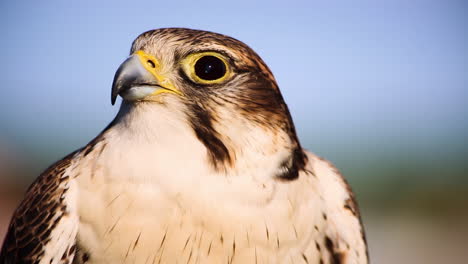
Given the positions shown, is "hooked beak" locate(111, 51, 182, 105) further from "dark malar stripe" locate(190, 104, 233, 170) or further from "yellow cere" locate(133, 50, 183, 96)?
"dark malar stripe" locate(190, 104, 233, 170)

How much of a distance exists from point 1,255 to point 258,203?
4.79ft

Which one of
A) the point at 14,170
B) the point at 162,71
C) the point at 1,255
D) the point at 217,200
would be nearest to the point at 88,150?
the point at 162,71

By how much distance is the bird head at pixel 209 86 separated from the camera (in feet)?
7.59

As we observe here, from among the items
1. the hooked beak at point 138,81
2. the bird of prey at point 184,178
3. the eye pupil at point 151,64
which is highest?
the eye pupil at point 151,64

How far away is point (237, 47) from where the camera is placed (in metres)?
2.43

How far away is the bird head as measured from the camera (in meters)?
2.31

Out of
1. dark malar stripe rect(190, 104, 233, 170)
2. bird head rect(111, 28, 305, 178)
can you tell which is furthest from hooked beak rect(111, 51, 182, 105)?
dark malar stripe rect(190, 104, 233, 170)

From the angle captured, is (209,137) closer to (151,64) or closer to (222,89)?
(222,89)

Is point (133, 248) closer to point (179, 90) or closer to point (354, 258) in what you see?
point (179, 90)

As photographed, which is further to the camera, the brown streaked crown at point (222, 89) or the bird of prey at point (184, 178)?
the brown streaked crown at point (222, 89)

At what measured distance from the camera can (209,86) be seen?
241cm

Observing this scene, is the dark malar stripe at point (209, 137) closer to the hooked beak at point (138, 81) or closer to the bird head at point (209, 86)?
the bird head at point (209, 86)

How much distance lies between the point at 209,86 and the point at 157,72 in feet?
0.85

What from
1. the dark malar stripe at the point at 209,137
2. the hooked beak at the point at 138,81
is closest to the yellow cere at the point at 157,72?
the hooked beak at the point at 138,81
